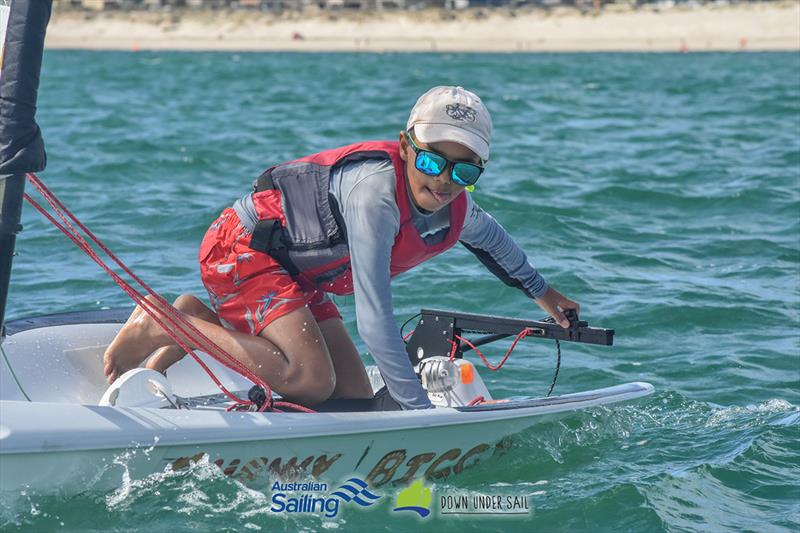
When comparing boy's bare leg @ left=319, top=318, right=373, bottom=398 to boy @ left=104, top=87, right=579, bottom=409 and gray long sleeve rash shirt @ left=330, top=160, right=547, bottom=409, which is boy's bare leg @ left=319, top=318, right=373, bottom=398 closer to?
boy @ left=104, top=87, right=579, bottom=409

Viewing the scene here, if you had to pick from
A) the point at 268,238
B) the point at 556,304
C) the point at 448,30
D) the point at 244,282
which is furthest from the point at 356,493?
the point at 448,30

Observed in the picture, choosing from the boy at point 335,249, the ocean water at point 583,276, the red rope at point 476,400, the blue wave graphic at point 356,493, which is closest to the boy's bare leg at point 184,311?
the boy at point 335,249

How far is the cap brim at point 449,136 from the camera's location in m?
4.04

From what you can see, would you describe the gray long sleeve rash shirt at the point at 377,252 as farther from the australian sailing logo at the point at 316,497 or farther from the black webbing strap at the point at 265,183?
the australian sailing logo at the point at 316,497

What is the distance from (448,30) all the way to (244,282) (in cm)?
6675

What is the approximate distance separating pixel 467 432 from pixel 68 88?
26.3 meters

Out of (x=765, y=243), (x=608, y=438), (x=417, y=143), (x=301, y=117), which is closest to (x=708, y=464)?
(x=608, y=438)

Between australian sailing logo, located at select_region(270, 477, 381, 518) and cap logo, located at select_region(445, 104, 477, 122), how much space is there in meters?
1.50

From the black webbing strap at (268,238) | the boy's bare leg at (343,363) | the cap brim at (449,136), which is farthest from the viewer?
the boy's bare leg at (343,363)

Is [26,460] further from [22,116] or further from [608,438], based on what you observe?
[608,438]

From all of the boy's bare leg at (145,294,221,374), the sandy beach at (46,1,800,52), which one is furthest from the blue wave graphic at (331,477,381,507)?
the sandy beach at (46,1,800,52)

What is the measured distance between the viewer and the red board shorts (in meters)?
4.46

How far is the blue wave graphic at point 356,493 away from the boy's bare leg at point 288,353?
1.20ft

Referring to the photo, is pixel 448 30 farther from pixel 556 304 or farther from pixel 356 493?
pixel 356 493
